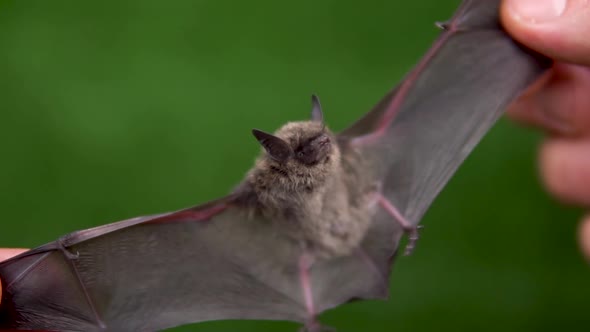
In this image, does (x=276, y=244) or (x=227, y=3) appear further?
(x=227, y=3)

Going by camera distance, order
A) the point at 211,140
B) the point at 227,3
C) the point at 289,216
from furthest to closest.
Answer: the point at 227,3, the point at 211,140, the point at 289,216

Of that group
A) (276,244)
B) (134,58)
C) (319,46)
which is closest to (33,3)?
(134,58)

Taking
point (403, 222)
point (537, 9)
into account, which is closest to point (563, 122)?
point (537, 9)

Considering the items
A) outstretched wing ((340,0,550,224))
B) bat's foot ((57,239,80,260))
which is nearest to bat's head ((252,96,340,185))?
outstretched wing ((340,0,550,224))

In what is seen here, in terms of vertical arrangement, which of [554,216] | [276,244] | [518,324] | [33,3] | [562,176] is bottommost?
[518,324]

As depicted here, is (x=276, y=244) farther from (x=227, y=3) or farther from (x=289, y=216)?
(x=227, y=3)

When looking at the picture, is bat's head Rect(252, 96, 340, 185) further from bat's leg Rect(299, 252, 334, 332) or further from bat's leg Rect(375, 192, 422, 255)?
bat's leg Rect(299, 252, 334, 332)

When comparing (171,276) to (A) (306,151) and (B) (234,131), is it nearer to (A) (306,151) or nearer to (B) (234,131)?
(A) (306,151)

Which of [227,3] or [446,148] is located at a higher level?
[227,3]

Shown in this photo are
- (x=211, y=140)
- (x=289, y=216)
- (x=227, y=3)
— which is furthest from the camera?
(x=227, y=3)
